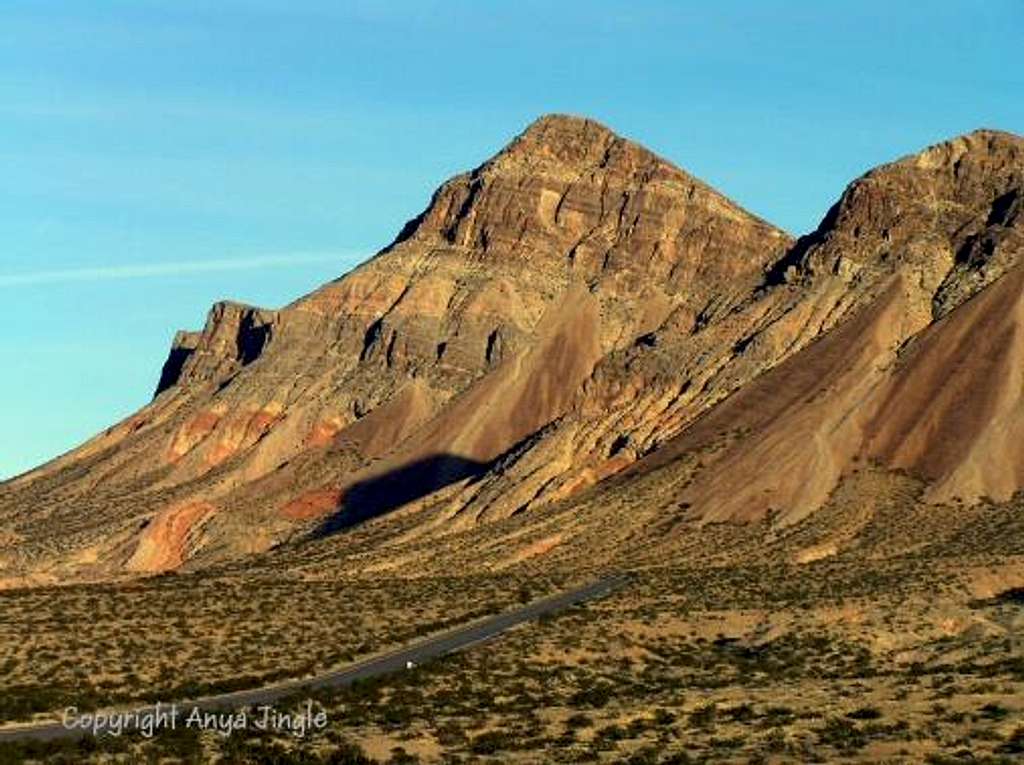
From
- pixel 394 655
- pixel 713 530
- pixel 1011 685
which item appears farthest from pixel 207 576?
pixel 1011 685

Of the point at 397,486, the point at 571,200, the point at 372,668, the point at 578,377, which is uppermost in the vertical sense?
the point at 571,200

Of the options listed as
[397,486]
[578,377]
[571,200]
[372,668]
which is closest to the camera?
[372,668]

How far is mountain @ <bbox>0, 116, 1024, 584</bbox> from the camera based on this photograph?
129 meters

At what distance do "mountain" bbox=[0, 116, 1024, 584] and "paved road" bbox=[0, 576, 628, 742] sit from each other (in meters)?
31.3

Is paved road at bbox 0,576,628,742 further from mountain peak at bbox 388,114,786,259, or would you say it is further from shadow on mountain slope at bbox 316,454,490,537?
mountain peak at bbox 388,114,786,259

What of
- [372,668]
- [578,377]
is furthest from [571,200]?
[372,668]

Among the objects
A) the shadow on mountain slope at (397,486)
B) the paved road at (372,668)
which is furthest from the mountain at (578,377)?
the paved road at (372,668)

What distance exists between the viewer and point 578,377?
159 meters

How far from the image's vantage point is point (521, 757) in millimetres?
40688

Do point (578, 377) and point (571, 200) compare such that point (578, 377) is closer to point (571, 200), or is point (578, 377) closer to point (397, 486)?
point (397, 486)

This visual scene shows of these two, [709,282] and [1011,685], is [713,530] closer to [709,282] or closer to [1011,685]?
[709,282]

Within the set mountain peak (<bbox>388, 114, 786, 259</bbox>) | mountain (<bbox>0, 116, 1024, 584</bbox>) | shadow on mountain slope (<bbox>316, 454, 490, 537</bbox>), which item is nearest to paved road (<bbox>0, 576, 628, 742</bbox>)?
mountain (<bbox>0, 116, 1024, 584</bbox>)

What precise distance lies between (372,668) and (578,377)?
97980 mm

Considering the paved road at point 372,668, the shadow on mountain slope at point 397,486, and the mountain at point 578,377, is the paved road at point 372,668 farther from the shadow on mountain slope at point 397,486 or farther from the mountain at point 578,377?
the shadow on mountain slope at point 397,486
